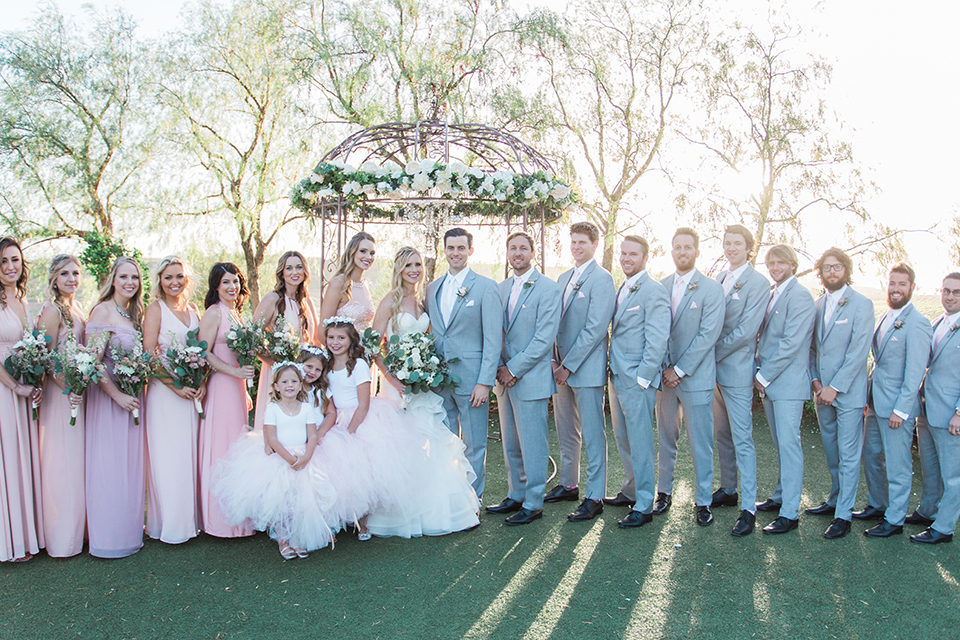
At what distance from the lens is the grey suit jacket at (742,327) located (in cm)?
492

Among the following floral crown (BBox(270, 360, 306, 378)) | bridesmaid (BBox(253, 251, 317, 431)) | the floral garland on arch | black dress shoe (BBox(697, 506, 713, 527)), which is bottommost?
black dress shoe (BBox(697, 506, 713, 527))

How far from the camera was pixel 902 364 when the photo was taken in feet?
15.8

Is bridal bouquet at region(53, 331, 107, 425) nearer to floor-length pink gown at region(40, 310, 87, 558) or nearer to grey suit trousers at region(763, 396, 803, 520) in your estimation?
floor-length pink gown at region(40, 310, 87, 558)

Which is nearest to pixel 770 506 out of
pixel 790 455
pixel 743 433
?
pixel 790 455

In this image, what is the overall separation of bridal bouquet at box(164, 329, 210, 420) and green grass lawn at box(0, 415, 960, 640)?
3.80ft

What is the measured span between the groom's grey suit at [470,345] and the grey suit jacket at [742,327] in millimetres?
1759

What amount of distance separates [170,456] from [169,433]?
0.53ft

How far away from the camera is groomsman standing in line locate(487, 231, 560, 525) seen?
4930 mm

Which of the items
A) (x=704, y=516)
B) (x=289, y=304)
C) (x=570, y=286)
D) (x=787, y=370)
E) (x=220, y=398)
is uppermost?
(x=570, y=286)

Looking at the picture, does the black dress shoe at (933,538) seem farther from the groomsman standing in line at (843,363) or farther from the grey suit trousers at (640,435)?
Result: the grey suit trousers at (640,435)

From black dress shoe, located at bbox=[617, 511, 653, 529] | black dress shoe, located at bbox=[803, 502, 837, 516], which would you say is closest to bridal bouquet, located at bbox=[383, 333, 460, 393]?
black dress shoe, located at bbox=[617, 511, 653, 529]

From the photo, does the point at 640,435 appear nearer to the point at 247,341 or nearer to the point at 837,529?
the point at 837,529

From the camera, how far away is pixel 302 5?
639 inches

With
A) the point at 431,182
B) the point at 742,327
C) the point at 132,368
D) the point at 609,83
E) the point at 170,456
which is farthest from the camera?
the point at 609,83
